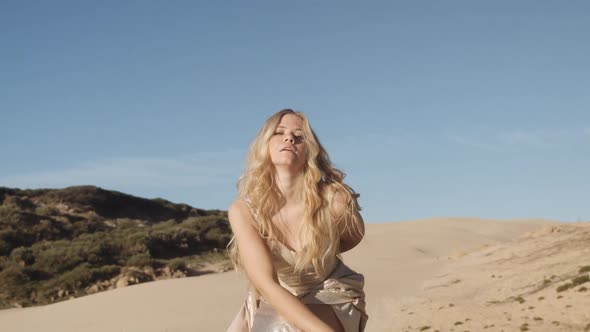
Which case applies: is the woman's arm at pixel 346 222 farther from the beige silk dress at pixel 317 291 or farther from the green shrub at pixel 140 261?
the green shrub at pixel 140 261

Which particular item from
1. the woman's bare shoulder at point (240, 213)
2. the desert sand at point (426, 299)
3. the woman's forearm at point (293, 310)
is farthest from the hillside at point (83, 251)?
the woman's forearm at point (293, 310)

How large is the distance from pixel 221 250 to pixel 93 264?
555 cm

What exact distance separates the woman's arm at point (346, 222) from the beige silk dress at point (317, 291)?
164mm

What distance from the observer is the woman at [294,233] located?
3.12 meters

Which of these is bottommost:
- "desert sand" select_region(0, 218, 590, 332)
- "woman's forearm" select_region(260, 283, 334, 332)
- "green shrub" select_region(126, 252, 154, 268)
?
"desert sand" select_region(0, 218, 590, 332)

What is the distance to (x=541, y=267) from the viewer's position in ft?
54.0

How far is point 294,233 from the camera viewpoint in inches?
131

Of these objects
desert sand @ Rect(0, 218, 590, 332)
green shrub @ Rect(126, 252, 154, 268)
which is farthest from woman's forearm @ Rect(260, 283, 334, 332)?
green shrub @ Rect(126, 252, 154, 268)

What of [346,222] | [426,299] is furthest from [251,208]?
[426,299]

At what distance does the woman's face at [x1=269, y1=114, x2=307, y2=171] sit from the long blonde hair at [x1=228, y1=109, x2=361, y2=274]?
1.0 inches

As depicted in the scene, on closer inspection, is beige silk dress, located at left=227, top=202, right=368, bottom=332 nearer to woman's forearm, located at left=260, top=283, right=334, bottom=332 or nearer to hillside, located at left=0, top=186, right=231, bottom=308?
woman's forearm, located at left=260, top=283, right=334, bottom=332

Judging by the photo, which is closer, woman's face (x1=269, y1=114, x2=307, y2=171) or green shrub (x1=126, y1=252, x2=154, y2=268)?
woman's face (x1=269, y1=114, x2=307, y2=171)

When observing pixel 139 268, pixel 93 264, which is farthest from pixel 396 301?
pixel 93 264

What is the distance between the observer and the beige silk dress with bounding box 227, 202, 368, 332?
3.13 m
